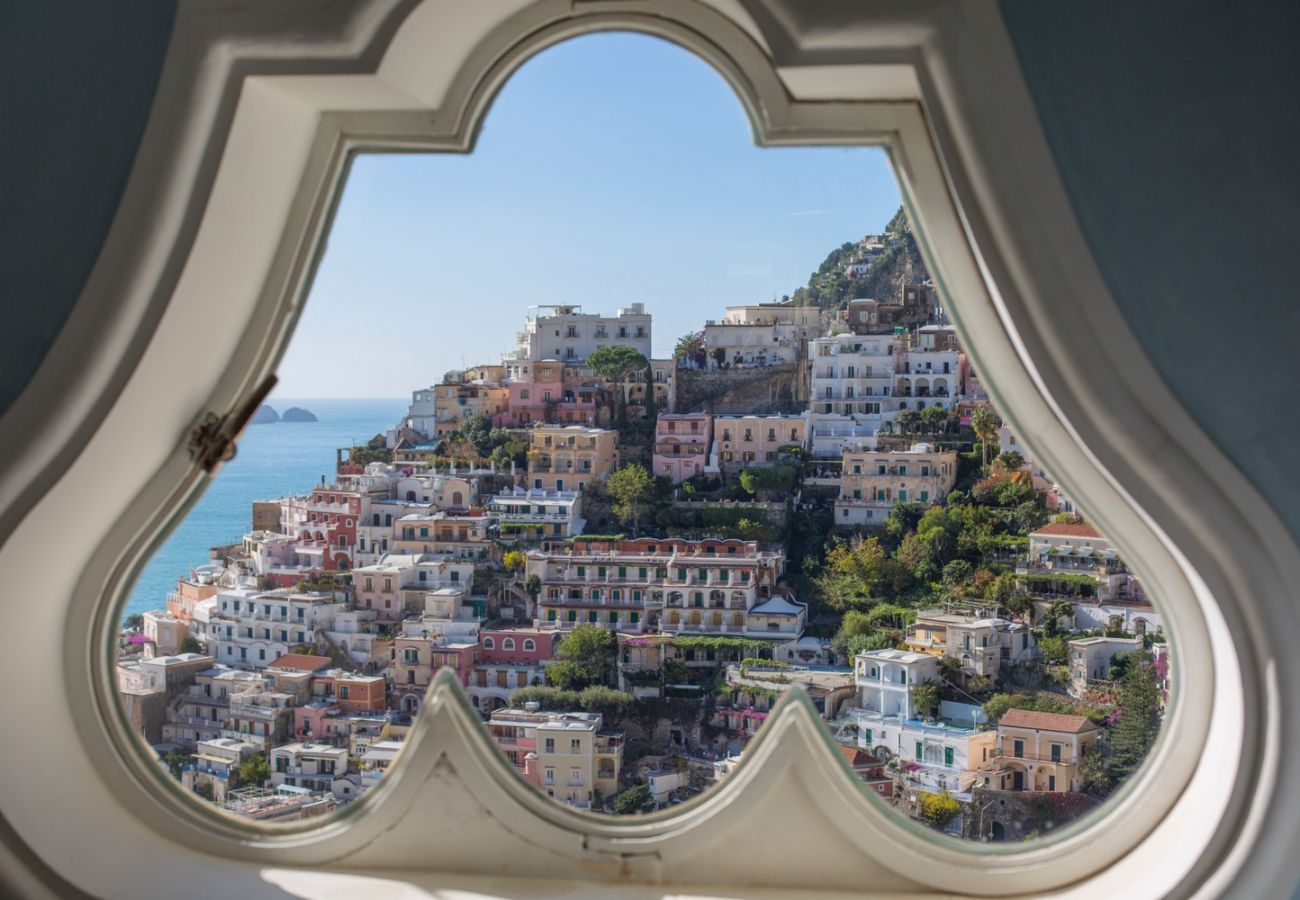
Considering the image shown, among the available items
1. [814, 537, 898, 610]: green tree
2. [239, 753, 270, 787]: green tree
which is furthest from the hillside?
[239, 753, 270, 787]: green tree

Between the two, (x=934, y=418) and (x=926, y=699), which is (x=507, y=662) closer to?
(x=926, y=699)

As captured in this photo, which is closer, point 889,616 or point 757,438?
point 889,616

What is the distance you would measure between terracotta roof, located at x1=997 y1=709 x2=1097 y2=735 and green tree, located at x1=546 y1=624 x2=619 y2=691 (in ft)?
1.76

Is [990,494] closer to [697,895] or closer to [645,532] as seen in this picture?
[645,532]

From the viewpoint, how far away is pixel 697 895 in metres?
1.15

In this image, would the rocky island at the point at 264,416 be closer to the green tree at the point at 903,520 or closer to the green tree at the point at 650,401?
the green tree at the point at 650,401

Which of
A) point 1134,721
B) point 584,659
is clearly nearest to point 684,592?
point 584,659

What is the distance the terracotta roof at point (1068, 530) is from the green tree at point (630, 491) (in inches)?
22.4

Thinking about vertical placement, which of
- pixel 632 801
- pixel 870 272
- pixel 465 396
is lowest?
pixel 632 801

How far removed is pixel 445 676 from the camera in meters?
1.25

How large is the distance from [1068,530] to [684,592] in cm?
53

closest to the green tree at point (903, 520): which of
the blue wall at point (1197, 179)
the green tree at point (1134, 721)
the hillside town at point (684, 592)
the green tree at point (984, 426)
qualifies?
the hillside town at point (684, 592)

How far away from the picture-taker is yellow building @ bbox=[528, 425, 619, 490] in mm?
1719

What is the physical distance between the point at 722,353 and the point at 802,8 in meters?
0.76
